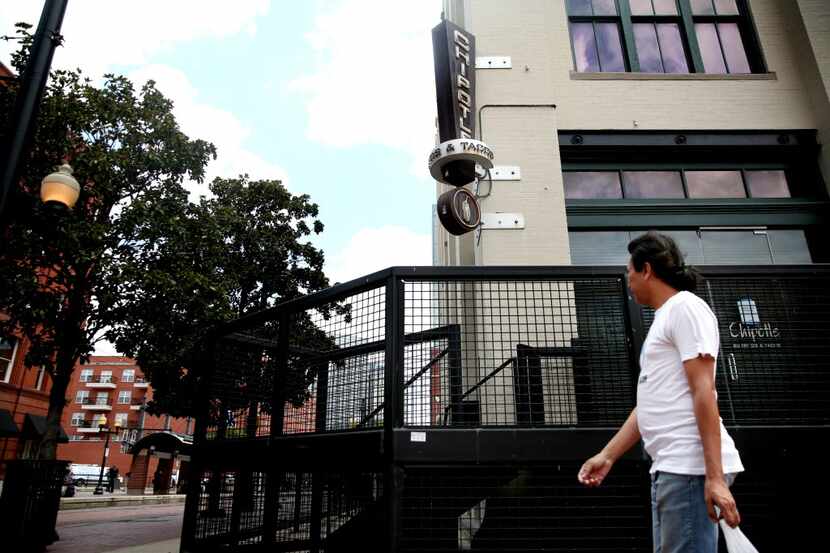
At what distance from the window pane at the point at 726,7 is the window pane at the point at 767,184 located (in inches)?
110

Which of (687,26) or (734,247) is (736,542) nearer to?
(734,247)

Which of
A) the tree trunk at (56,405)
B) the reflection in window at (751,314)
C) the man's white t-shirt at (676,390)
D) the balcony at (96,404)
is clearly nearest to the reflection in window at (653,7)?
the reflection in window at (751,314)

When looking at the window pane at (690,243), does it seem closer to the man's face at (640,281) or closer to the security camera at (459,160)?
the security camera at (459,160)

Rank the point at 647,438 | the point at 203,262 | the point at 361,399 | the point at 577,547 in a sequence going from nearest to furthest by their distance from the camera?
1. the point at 647,438
2. the point at 577,547
3. the point at 361,399
4. the point at 203,262

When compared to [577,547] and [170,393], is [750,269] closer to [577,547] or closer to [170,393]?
[577,547]

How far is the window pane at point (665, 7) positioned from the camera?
25.8ft

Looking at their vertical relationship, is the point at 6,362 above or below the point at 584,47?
below

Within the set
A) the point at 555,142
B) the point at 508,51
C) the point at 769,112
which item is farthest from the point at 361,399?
the point at 769,112

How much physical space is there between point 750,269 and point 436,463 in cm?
263

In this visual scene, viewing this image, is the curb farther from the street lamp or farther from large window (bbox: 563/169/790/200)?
large window (bbox: 563/169/790/200)

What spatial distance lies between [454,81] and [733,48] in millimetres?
4687

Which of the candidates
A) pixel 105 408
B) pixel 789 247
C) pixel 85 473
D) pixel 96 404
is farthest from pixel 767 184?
pixel 96 404

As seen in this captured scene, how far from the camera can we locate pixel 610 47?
773cm

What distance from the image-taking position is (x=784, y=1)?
7.65 meters
